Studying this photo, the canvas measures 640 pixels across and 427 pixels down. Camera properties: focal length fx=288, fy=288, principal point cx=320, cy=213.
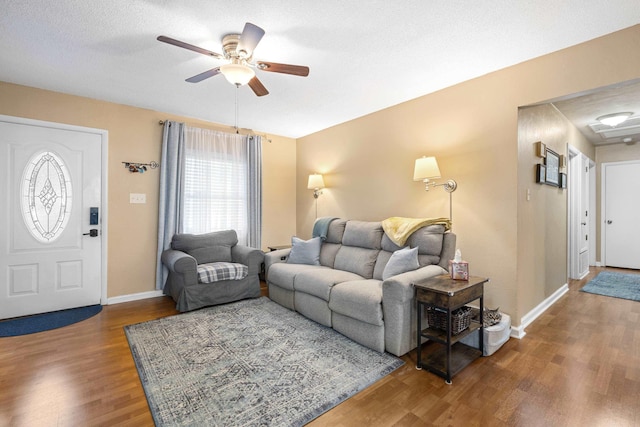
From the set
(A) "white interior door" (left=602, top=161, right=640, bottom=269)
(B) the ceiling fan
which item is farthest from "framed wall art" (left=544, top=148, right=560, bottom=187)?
(A) "white interior door" (left=602, top=161, right=640, bottom=269)

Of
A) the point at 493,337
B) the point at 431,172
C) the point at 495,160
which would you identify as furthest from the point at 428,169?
the point at 493,337

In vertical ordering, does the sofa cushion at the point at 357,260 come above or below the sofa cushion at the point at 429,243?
below

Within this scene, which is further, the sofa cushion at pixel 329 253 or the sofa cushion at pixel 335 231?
the sofa cushion at pixel 335 231

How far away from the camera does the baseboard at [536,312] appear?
2.67 metres

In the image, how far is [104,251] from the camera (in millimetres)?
3582

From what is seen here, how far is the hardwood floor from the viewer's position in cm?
166

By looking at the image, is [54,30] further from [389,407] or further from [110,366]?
[389,407]

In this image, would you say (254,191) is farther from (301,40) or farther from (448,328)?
(448,328)

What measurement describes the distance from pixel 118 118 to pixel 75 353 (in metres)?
2.74

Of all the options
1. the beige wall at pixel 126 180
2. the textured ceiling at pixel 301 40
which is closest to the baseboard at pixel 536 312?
the textured ceiling at pixel 301 40

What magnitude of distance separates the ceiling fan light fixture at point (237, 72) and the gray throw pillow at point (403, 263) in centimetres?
200

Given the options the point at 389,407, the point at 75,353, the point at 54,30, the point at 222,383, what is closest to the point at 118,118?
the point at 54,30

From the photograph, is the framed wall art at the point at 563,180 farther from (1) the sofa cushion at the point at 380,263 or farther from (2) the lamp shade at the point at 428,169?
(1) the sofa cushion at the point at 380,263

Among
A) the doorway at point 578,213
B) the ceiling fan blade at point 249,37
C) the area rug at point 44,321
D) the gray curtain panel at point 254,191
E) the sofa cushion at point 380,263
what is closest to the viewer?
the ceiling fan blade at point 249,37
